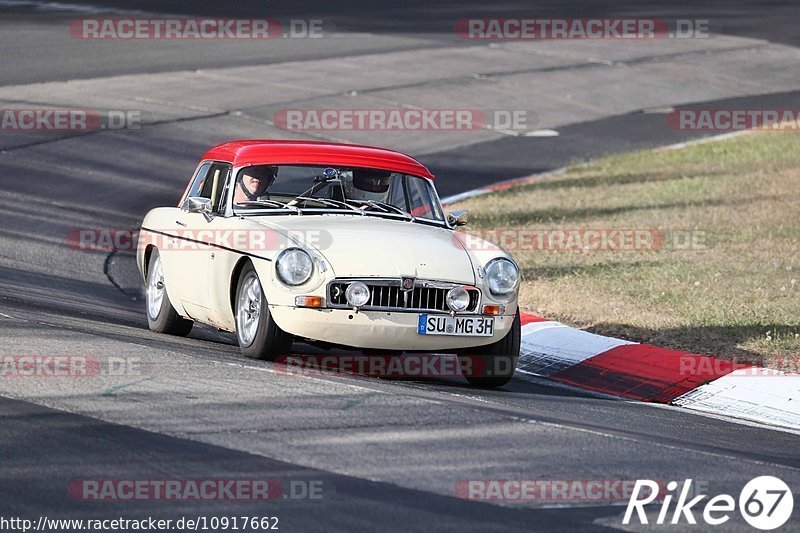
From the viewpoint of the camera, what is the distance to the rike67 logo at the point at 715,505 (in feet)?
20.5

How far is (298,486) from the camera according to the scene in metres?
6.29

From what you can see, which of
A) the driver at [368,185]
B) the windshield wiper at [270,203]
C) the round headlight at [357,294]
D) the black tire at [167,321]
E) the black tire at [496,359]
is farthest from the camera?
the black tire at [167,321]

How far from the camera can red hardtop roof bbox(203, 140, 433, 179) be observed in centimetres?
1024

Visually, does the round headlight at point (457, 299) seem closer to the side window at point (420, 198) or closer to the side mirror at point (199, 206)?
the side window at point (420, 198)

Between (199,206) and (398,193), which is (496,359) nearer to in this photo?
(398,193)

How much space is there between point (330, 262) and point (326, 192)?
1.44 m

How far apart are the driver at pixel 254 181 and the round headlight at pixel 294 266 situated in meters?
1.38

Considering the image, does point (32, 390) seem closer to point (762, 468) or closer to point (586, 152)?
point (762, 468)

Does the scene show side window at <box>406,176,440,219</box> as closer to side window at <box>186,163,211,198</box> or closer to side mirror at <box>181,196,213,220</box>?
side mirror at <box>181,196,213,220</box>

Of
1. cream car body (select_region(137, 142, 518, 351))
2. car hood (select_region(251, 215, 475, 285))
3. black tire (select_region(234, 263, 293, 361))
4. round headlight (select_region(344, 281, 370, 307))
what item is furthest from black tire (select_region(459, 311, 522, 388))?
black tire (select_region(234, 263, 293, 361))

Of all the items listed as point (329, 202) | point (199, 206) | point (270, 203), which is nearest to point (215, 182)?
point (199, 206)

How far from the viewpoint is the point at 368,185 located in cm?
1030

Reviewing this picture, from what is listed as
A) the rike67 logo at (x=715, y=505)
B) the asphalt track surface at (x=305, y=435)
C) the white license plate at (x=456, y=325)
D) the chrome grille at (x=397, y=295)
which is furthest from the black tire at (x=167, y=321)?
the rike67 logo at (x=715, y=505)

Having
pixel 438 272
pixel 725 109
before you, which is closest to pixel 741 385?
pixel 438 272
